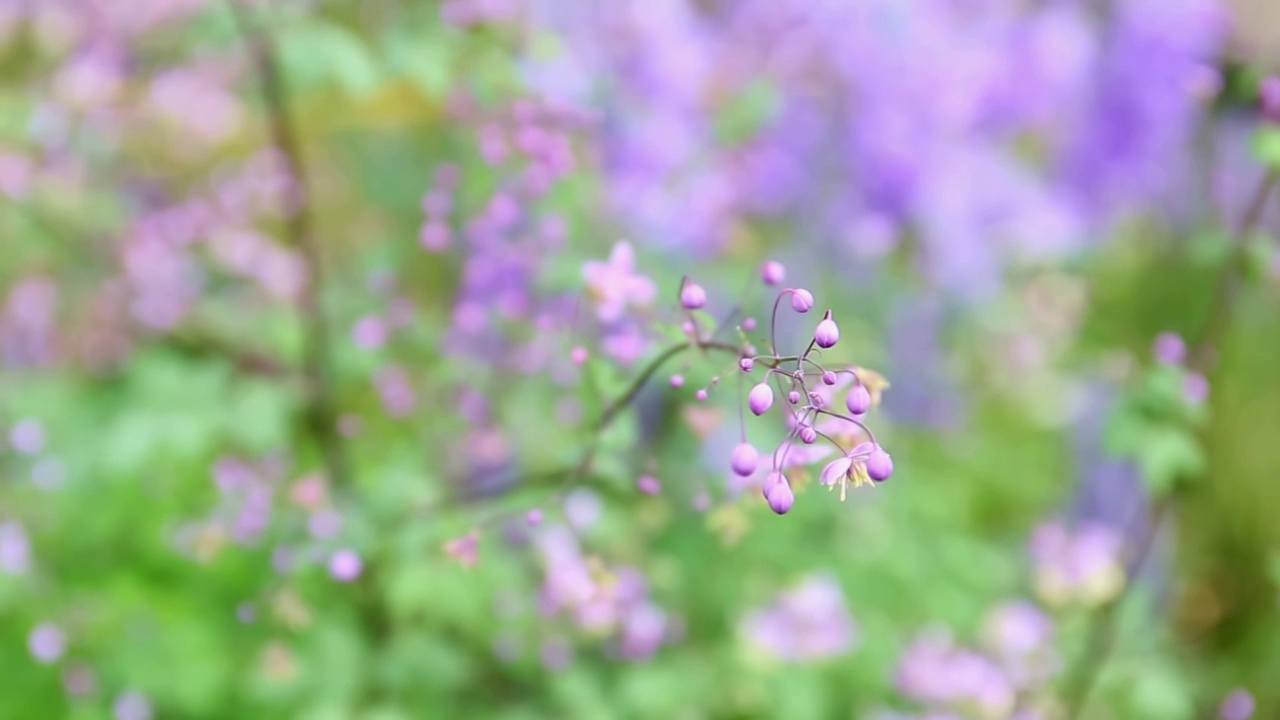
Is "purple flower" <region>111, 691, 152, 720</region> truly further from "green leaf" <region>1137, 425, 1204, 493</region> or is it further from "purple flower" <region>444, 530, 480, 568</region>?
"green leaf" <region>1137, 425, 1204, 493</region>

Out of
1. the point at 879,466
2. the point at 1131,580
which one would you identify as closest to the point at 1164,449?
the point at 1131,580

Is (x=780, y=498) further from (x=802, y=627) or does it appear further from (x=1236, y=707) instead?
(x=1236, y=707)

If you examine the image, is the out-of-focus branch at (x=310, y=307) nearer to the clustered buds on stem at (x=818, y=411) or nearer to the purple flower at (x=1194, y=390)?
the clustered buds on stem at (x=818, y=411)

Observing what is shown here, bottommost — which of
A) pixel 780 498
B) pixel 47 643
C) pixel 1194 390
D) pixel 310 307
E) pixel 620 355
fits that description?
pixel 780 498

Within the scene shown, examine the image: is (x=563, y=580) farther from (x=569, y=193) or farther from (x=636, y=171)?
(x=636, y=171)

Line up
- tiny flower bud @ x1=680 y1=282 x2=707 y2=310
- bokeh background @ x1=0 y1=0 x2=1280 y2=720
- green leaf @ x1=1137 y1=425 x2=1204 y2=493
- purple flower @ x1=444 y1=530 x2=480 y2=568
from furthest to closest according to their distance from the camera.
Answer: bokeh background @ x1=0 y1=0 x2=1280 y2=720 → green leaf @ x1=1137 y1=425 x2=1204 y2=493 → purple flower @ x1=444 y1=530 x2=480 y2=568 → tiny flower bud @ x1=680 y1=282 x2=707 y2=310

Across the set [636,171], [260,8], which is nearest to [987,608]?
[636,171]

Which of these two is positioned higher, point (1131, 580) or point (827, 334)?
point (1131, 580)

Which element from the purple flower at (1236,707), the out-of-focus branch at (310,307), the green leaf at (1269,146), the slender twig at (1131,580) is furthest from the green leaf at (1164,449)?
the out-of-focus branch at (310,307)

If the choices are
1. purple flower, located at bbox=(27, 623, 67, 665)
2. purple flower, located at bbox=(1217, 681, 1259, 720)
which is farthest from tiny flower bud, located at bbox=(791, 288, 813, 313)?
purple flower, located at bbox=(1217, 681, 1259, 720)

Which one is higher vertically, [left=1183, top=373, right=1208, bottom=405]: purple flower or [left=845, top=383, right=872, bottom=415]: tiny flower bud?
[left=1183, top=373, right=1208, bottom=405]: purple flower
